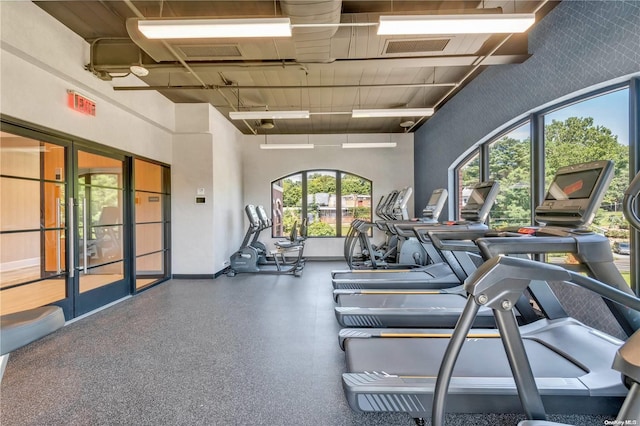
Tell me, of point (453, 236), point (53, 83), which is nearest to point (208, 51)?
point (53, 83)

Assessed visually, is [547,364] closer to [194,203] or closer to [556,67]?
[556,67]

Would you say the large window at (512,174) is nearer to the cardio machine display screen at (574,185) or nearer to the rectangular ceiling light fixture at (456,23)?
the rectangular ceiling light fixture at (456,23)

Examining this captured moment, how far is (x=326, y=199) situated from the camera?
885 centimetres

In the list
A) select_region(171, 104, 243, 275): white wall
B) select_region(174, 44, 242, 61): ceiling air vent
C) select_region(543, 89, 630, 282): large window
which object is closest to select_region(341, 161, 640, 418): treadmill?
select_region(543, 89, 630, 282): large window

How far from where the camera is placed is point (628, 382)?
1137 mm

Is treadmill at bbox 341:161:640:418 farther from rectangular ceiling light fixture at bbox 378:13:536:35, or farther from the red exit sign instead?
the red exit sign

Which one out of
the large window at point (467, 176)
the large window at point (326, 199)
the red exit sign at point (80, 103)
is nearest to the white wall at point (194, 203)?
the red exit sign at point (80, 103)

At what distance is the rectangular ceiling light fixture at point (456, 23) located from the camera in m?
2.62

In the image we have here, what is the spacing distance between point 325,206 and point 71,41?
6217 mm

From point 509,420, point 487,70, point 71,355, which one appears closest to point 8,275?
point 71,355

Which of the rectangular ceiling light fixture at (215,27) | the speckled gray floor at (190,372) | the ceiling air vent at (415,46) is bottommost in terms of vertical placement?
the speckled gray floor at (190,372)

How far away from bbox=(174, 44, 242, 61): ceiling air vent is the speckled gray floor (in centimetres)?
310

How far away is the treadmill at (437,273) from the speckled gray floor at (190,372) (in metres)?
0.71

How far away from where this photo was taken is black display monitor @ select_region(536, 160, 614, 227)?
1.95 m
